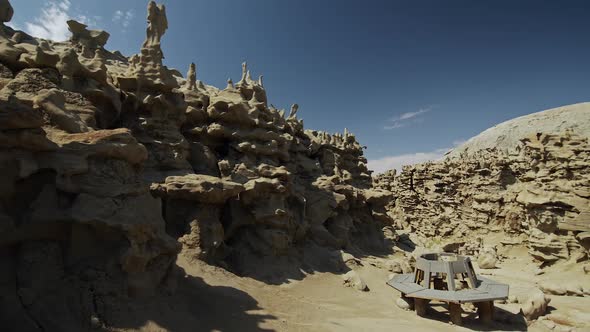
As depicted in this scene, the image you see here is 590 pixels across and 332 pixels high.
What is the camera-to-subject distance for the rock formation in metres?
7.02

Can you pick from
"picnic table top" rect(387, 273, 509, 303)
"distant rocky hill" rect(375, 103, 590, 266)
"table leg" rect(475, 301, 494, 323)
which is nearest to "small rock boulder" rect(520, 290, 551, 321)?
"picnic table top" rect(387, 273, 509, 303)

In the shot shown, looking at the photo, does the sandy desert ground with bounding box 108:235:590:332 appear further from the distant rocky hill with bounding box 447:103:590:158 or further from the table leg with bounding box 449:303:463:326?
the distant rocky hill with bounding box 447:103:590:158

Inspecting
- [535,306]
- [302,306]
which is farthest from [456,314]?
[302,306]

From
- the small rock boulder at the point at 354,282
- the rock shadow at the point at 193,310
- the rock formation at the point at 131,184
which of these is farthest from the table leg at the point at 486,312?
the rock formation at the point at 131,184

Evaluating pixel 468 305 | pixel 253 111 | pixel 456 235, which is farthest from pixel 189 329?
pixel 456 235

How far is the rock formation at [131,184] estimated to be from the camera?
23.0ft

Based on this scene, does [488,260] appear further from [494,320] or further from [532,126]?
[532,126]

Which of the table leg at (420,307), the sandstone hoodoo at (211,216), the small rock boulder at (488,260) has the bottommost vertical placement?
the table leg at (420,307)

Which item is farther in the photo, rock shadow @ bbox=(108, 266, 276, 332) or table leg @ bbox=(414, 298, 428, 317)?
table leg @ bbox=(414, 298, 428, 317)

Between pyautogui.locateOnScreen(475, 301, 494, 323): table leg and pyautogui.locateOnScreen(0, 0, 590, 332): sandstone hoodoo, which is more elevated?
pyautogui.locateOnScreen(0, 0, 590, 332): sandstone hoodoo

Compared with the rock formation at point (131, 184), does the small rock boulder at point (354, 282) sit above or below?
below

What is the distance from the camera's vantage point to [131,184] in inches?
353

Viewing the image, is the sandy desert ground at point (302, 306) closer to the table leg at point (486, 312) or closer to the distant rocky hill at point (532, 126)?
the table leg at point (486, 312)

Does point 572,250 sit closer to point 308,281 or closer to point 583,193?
point 583,193
